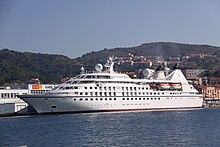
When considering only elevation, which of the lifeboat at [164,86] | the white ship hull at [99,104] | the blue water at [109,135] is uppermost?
the lifeboat at [164,86]

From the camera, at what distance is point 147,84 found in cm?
5531

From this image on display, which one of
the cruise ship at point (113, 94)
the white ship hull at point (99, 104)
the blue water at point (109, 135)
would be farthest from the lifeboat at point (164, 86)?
the blue water at point (109, 135)

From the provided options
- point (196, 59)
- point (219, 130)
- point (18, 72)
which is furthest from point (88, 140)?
point (196, 59)

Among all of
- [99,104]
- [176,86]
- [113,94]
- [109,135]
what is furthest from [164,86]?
[109,135]

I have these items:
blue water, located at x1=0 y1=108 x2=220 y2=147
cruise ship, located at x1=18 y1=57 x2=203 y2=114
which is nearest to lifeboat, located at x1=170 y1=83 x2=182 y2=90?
cruise ship, located at x1=18 y1=57 x2=203 y2=114

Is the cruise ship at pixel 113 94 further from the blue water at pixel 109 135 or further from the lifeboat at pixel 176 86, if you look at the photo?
the blue water at pixel 109 135

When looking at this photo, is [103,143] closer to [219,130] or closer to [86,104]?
[219,130]

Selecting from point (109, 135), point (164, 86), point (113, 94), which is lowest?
point (109, 135)

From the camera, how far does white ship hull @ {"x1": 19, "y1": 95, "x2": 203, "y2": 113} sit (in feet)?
152

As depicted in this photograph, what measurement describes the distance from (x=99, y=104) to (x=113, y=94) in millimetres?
2242

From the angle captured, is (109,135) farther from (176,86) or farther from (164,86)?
(176,86)

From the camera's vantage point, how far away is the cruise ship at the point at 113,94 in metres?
46.7

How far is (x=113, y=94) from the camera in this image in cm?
5044

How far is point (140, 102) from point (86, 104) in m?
7.90
